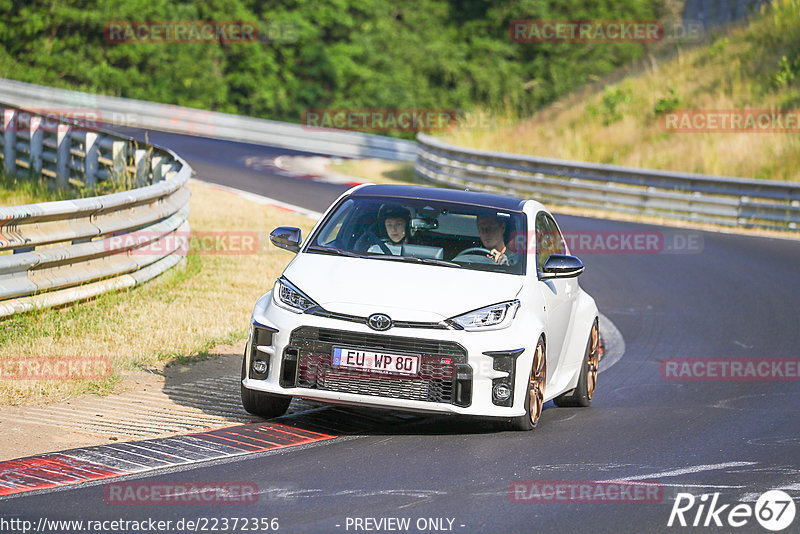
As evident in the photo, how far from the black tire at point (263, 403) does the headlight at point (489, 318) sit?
1.25 meters

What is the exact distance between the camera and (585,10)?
68312 millimetres

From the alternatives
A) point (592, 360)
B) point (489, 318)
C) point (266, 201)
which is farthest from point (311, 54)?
point (489, 318)

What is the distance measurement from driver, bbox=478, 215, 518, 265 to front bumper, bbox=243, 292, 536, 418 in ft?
2.91

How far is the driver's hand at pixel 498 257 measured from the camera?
8.57 m

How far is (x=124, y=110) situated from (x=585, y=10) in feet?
107

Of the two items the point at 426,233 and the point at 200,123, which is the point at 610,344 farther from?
the point at 200,123

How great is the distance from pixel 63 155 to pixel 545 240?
12152 millimetres

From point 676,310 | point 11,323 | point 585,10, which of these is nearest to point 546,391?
point 11,323

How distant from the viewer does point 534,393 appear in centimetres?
816

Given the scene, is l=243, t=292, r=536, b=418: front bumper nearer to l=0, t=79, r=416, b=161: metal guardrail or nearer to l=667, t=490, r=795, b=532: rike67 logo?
l=667, t=490, r=795, b=532: rike67 logo

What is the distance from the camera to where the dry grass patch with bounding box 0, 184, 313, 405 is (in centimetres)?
917

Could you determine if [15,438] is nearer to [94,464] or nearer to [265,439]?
[94,464]

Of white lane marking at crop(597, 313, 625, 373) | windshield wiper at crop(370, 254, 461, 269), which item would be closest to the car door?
windshield wiper at crop(370, 254, 461, 269)

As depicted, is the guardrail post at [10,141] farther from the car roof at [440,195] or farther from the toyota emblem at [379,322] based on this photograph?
the toyota emblem at [379,322]
